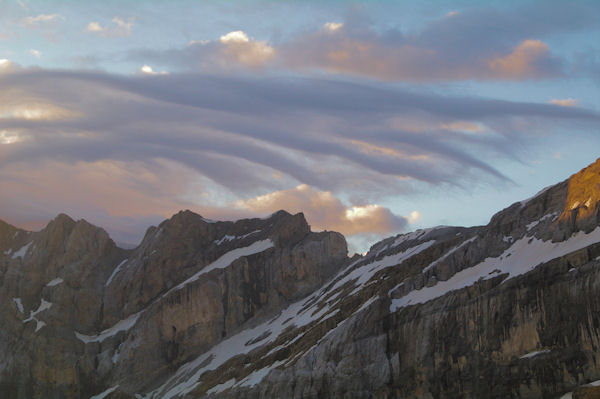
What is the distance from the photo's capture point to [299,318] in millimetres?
122062

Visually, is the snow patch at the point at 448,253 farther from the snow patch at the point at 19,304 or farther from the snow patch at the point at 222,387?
the snow patch at the point at 19,304

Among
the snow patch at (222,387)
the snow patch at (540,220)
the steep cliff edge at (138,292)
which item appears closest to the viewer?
the snow patch at (540,220)

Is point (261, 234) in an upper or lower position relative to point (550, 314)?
upper

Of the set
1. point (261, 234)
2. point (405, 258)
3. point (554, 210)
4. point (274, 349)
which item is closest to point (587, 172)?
point (554, 210)

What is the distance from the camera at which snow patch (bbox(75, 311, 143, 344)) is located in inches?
5822

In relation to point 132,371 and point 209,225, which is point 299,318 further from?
point 209,225

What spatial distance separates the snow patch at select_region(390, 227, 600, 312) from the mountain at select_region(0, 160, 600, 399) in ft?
0.84

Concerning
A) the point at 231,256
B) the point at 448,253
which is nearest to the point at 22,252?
the point at 231,256

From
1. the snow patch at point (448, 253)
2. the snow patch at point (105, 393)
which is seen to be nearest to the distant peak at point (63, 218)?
the snow patch at point (105, 393)

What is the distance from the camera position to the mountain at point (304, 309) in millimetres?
75438

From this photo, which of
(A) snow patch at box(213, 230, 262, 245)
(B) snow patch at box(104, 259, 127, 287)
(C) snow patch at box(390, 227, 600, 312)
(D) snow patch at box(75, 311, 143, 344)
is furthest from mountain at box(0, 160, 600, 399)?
(B) snow patch at box(104, 259, 127, 287)

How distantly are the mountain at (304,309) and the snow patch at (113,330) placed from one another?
0.50m

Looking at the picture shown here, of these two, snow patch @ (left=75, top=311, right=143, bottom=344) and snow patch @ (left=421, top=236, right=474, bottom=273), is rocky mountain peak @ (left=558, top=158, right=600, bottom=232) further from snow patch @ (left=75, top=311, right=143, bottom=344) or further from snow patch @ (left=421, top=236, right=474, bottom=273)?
snow patch @ (left=75, top=311, right=143, bottom=344)

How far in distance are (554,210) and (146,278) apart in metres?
92.6
